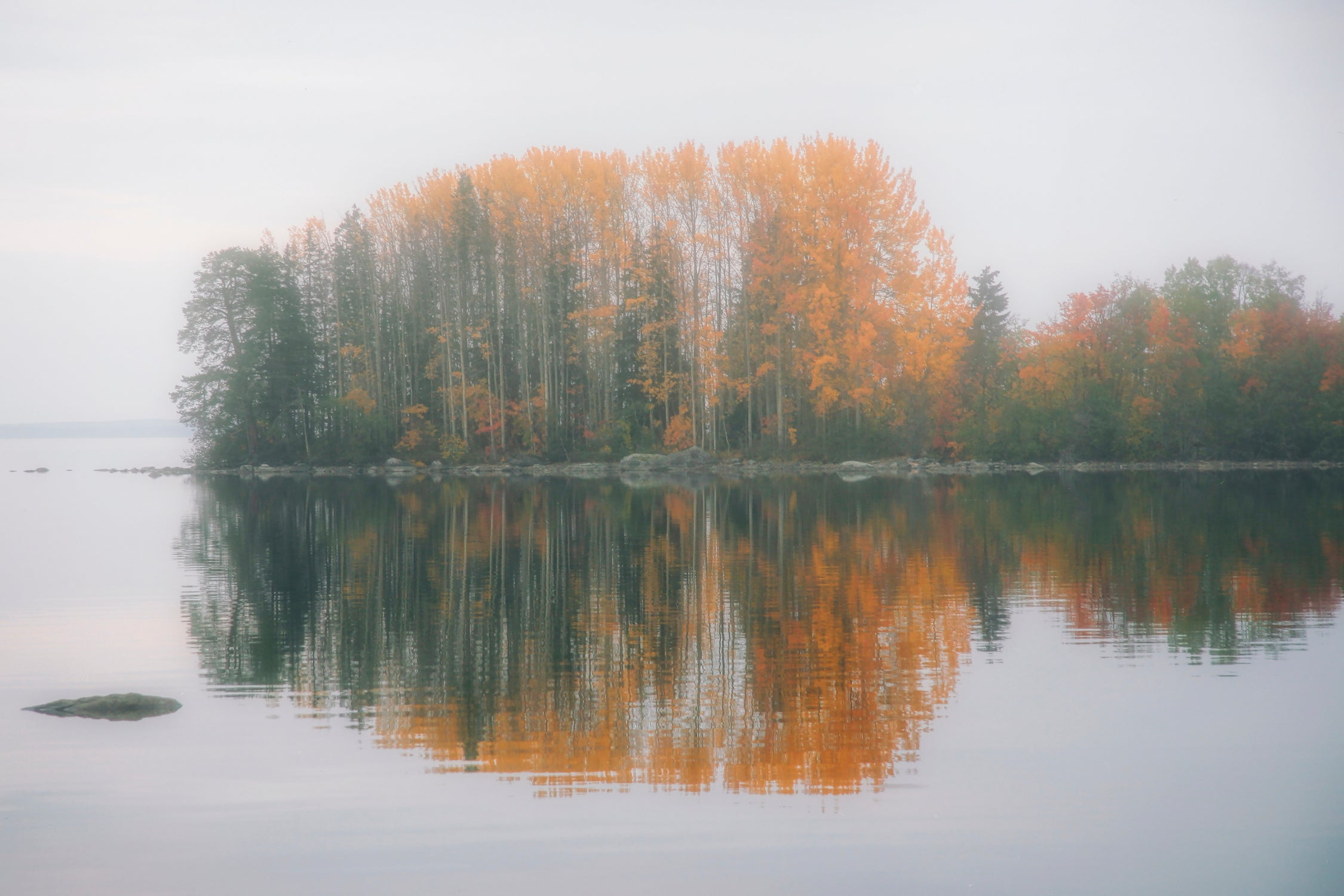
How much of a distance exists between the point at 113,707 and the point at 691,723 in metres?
4.84

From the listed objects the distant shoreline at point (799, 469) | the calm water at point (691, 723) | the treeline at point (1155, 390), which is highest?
the treeline at point (1155, 390)

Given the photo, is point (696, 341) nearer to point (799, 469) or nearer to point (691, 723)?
point (799, 469)

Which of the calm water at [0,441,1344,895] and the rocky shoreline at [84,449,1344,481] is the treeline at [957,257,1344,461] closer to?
the rocky shoreline at [84,449,1344,481]

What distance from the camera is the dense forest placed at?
46812 mm

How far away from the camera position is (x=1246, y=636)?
429 inches

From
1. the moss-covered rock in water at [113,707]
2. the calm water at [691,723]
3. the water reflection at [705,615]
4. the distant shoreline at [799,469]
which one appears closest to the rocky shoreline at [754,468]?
the distant shoreline at [799,469]

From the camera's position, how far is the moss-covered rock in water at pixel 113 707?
28.4 ft

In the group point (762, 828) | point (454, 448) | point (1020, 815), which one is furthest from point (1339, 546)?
point (454, 448)

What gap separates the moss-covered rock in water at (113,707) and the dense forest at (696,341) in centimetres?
3916

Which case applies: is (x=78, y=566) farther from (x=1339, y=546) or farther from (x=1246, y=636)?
(x=1339, y=546)

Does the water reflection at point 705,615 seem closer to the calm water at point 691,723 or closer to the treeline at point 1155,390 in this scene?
the calm water at point 691,723

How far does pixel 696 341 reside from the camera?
50156 millimetres

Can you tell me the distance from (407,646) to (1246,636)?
872 centimetres

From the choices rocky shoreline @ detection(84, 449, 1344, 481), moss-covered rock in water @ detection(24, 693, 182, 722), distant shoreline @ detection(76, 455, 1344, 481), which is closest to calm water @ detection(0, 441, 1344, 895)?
moss-covered rock in water @ detection(24, 693, 182, 722)
